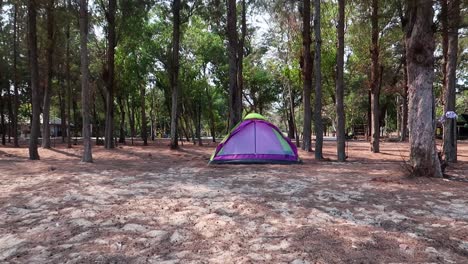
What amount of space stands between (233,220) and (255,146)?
6861 millimetres

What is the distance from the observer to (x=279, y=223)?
4.62 metres

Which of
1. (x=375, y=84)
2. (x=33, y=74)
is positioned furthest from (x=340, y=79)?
(x=33, y=74)

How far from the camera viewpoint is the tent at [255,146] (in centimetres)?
1144

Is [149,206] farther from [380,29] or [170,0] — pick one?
[170,0]

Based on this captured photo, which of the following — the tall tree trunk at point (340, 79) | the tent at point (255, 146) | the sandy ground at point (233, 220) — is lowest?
the sandy ground at point (233, 220)

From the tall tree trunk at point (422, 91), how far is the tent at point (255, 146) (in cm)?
414

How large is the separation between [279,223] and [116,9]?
18.7 m

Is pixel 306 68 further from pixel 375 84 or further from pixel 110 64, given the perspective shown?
pixel 110 64

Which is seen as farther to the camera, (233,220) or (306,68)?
(306,68)

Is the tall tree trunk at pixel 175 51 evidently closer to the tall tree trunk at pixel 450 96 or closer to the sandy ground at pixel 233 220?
the sandy ground at pixel 233 220

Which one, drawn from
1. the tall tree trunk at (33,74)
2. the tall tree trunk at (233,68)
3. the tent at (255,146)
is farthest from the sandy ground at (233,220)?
the tall tree trunk at (33,74)

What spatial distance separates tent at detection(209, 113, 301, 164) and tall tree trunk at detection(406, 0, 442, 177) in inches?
163

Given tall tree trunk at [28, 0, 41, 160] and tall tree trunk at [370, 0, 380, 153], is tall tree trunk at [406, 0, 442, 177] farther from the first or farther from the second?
tall tree trunk at [28, 0, 41, 160]

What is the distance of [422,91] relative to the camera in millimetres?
8031
